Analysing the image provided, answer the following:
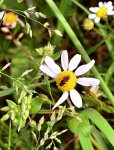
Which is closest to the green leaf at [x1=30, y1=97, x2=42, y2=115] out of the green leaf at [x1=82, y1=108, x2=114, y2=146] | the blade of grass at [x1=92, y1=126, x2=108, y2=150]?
the green leaf at [x1=82, y1=108, x2=114, y2=146]

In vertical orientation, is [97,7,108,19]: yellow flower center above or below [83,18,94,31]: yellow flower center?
above

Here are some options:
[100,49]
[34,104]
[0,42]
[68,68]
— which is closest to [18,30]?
[0,42]

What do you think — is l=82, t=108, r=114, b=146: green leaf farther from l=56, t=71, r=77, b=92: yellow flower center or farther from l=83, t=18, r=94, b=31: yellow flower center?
l=83, t=18, r=94, b=31: yellow flower center

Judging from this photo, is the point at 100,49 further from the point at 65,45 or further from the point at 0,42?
the point at 0,42

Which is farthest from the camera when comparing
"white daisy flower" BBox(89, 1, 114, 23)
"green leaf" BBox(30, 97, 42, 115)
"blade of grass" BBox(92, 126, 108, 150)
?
"white daisy flower" BBox(89, 1, 114, 23)

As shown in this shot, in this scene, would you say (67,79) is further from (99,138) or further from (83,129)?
(99,138)

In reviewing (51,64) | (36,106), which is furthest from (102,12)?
(36,106)

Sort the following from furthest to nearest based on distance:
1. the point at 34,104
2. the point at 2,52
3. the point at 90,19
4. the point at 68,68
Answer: the point at 2,52
the point at 90,19
the point at 68,68
the point at 34,104

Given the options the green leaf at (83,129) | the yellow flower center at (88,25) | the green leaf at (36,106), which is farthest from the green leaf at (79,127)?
the yellow flower center at (88,25)
